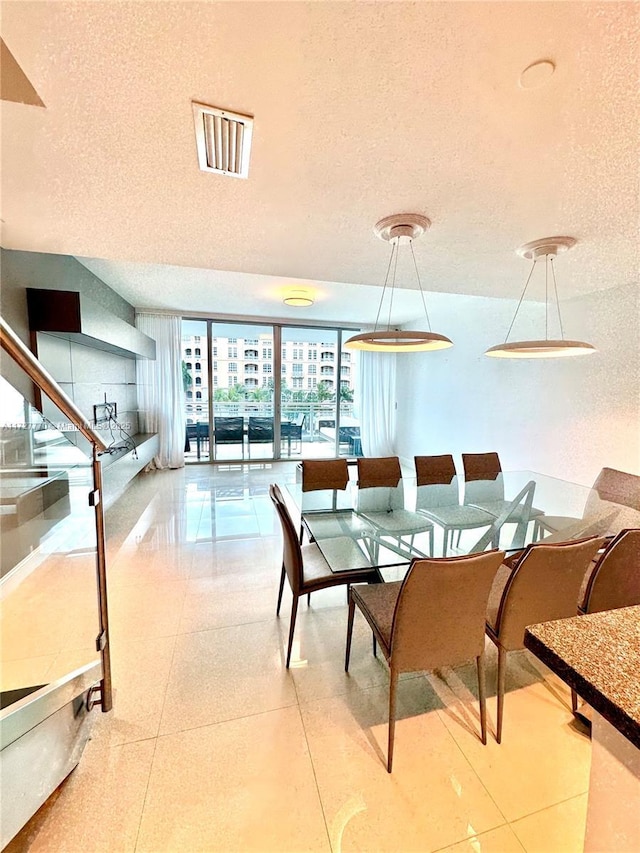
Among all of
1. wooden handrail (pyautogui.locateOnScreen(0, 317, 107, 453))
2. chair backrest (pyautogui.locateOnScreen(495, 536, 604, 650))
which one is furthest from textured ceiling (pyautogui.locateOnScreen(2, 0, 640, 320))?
chair backrest (pyautogui.locateOnScreen(495, 536, 604, 650))

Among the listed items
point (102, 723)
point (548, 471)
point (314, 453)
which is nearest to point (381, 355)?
point (314, 453)

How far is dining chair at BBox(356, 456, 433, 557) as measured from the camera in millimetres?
2214

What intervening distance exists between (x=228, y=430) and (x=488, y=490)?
494cm

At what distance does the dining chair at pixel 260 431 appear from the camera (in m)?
6.74

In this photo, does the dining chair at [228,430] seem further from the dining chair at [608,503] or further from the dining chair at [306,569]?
the dining chair at [608,503]

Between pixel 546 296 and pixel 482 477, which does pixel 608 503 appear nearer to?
pixel 482 477

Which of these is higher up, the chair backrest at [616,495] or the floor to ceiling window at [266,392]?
the floor to ceiling window at [266,392]

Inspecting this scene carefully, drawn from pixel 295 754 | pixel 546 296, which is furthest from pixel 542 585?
pixel 546 296

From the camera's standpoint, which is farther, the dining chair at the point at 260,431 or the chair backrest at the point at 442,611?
the dining chair at the point at 260,431

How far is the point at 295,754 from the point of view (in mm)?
1421

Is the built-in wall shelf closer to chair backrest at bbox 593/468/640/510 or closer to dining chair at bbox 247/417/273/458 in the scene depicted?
dining chair at bbox 247/417/273/458

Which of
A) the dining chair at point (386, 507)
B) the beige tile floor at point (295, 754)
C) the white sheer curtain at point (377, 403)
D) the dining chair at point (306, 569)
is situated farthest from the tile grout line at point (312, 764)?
the white sheer curtain at point (377, 403)

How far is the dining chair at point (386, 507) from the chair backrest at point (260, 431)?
3.93m

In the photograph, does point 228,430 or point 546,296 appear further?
point 228,430
